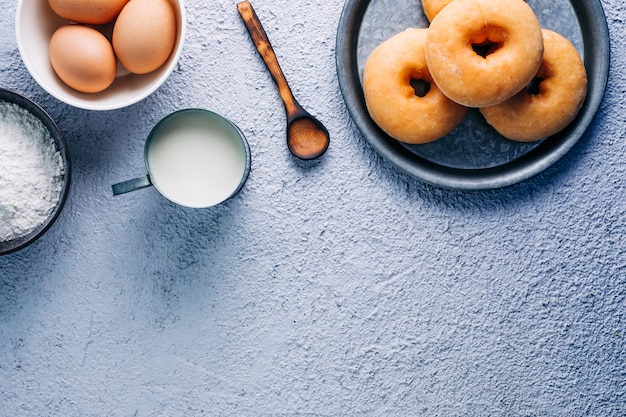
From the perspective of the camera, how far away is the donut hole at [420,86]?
2.90ft

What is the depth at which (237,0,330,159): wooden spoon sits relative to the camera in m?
0.90

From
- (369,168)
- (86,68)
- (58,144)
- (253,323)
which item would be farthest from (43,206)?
(369,168)

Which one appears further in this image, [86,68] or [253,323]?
[253,323]

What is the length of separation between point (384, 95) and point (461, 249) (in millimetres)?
262

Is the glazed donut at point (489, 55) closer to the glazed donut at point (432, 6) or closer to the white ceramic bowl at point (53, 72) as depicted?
the glazed donut at point (432, 6)

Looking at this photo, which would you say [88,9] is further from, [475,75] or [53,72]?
[475,75]

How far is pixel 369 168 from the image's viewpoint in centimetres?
92

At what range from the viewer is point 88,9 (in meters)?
0.79

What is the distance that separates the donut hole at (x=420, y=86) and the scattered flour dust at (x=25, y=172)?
508 millimetres

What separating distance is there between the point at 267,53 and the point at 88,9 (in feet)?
0.82

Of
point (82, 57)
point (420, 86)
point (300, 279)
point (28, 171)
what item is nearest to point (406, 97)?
point (420, 86)

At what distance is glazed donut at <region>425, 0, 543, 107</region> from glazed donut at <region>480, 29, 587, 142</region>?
Answer: 0.05 meters

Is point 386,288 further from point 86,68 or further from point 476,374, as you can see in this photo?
point 86,68

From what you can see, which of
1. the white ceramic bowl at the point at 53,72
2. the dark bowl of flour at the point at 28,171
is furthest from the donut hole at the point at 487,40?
the dark bowl of flour at the point at 28,171
